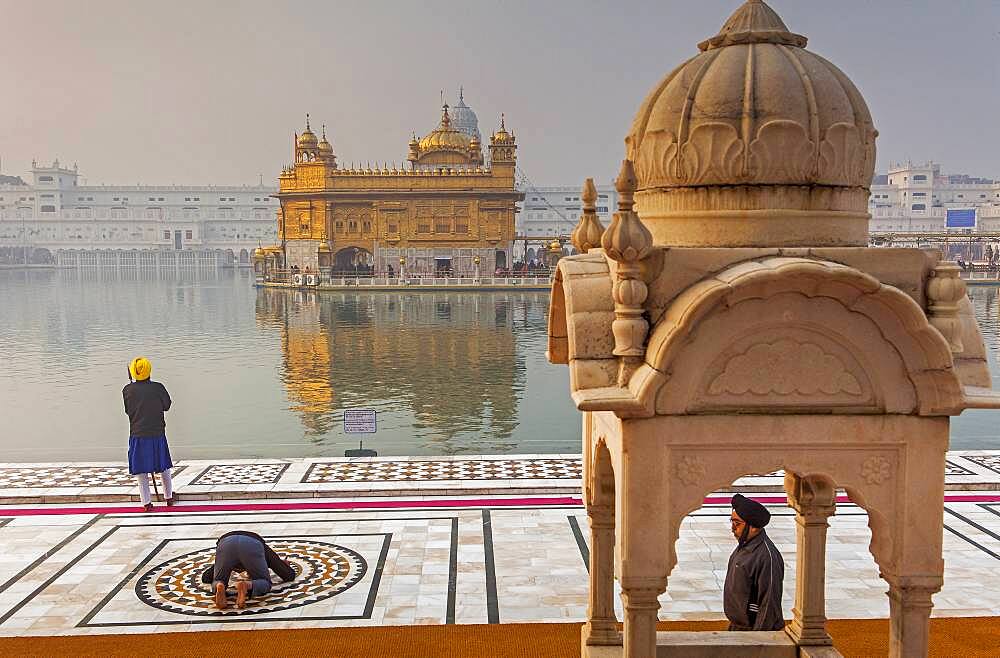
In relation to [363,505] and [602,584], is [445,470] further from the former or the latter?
[602,584]

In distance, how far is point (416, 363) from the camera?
16938 millimetres

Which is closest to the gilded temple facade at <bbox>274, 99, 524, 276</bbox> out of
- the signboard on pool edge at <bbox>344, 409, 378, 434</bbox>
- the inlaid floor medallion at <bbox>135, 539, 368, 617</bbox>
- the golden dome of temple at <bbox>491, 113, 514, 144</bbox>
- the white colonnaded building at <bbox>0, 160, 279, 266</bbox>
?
the golden dome of temple at <bbox>491, 113, 514, 144</bbox>

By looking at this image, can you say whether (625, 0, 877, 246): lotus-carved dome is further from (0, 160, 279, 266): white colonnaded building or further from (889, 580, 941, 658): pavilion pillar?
(0, 160, 279, 266): white colonnaded building

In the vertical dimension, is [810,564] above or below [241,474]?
above

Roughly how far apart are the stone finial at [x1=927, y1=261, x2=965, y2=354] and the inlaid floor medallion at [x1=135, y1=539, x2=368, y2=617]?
3.28 metres

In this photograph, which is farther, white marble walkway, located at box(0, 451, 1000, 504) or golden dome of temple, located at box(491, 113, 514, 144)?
golden dome of temple, located at box(491, 113, 514, 144)

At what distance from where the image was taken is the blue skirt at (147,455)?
637cm

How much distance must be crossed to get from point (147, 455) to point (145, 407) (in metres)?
0.33

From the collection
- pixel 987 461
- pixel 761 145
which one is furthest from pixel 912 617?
pixel 987 461

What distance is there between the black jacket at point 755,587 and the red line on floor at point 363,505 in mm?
2631

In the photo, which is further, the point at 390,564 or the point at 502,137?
the point at 502,137

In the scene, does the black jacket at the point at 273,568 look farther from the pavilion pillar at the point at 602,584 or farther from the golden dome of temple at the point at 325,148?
the golden dome of temple at the point at 325,148

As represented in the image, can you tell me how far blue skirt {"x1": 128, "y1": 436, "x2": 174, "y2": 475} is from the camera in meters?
Answer: 6.37

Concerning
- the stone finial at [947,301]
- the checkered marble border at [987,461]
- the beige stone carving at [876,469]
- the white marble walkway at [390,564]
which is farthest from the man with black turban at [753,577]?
the checkered marble border at [987,461]
